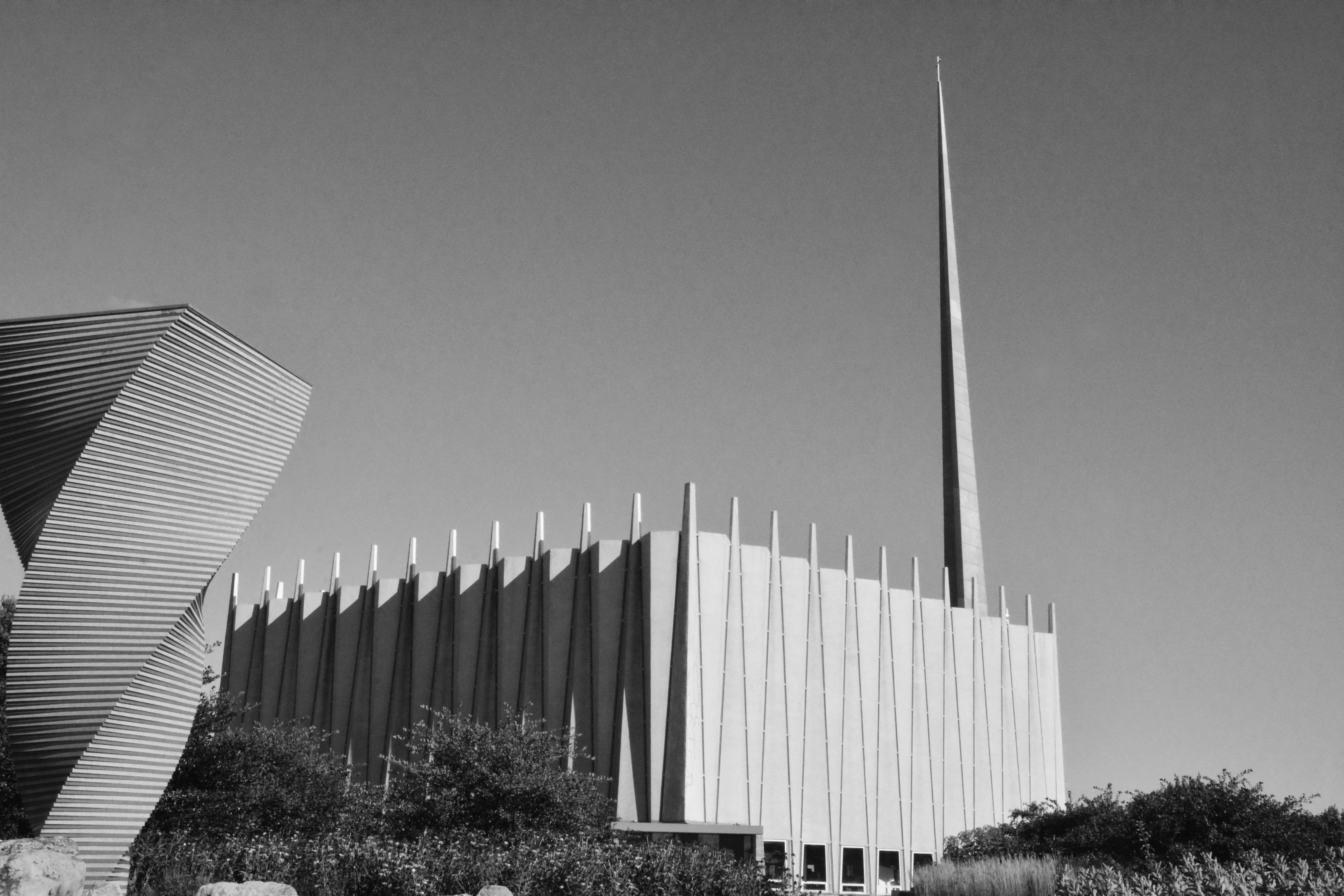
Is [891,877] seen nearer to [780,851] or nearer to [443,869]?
[780,851]

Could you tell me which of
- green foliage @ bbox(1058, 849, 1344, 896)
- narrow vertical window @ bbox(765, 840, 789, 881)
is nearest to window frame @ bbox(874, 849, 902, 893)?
narrow vertical window @ bbox(765, 840, 789, 881)

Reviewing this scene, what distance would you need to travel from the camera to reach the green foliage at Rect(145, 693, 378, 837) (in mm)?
27016

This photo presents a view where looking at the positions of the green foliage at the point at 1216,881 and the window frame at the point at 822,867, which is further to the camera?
the window frame at the point at 822,867

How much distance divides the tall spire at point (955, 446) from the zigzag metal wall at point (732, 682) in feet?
19.1

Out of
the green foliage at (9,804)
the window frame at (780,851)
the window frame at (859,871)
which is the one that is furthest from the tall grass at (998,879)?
the green foliage at (9,804)

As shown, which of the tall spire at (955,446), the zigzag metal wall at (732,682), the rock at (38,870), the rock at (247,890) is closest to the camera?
the rock at (38,870)

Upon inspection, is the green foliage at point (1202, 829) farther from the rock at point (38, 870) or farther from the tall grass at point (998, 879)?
the rock at point (38, 870)

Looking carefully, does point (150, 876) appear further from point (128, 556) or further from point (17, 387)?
point (17, 387)

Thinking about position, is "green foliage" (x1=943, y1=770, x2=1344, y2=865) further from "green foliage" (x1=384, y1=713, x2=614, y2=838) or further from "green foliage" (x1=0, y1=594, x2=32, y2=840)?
"green foliage" (x1=0, y1=594, x2=32, y2=840)

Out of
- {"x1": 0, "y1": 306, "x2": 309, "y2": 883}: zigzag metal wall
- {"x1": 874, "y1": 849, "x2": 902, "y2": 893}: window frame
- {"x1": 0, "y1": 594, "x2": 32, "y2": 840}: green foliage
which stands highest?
{"x1": 0, "y1": 306, "x2": 309, "y2": 883}: zigzag metal wall

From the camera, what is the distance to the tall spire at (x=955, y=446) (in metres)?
54.3

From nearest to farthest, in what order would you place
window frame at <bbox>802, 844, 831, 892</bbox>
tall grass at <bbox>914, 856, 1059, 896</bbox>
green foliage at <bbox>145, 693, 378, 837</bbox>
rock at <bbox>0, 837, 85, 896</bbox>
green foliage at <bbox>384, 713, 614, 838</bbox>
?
rock at <bbox>0, 837, 85, 896</bbox>, tall grass at <bbox>914, 856, 1059, 896</bbox>, green foliage at <bbox>145, 693, 378, 837</bbox>, green foliage at <bbox>384, 713, 614, 838</bbox>, window frame at <bbox>802, 844, 831, 892</bbox>

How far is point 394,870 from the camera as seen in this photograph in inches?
770

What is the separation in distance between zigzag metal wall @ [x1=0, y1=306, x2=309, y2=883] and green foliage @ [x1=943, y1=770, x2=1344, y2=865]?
1514 cm
